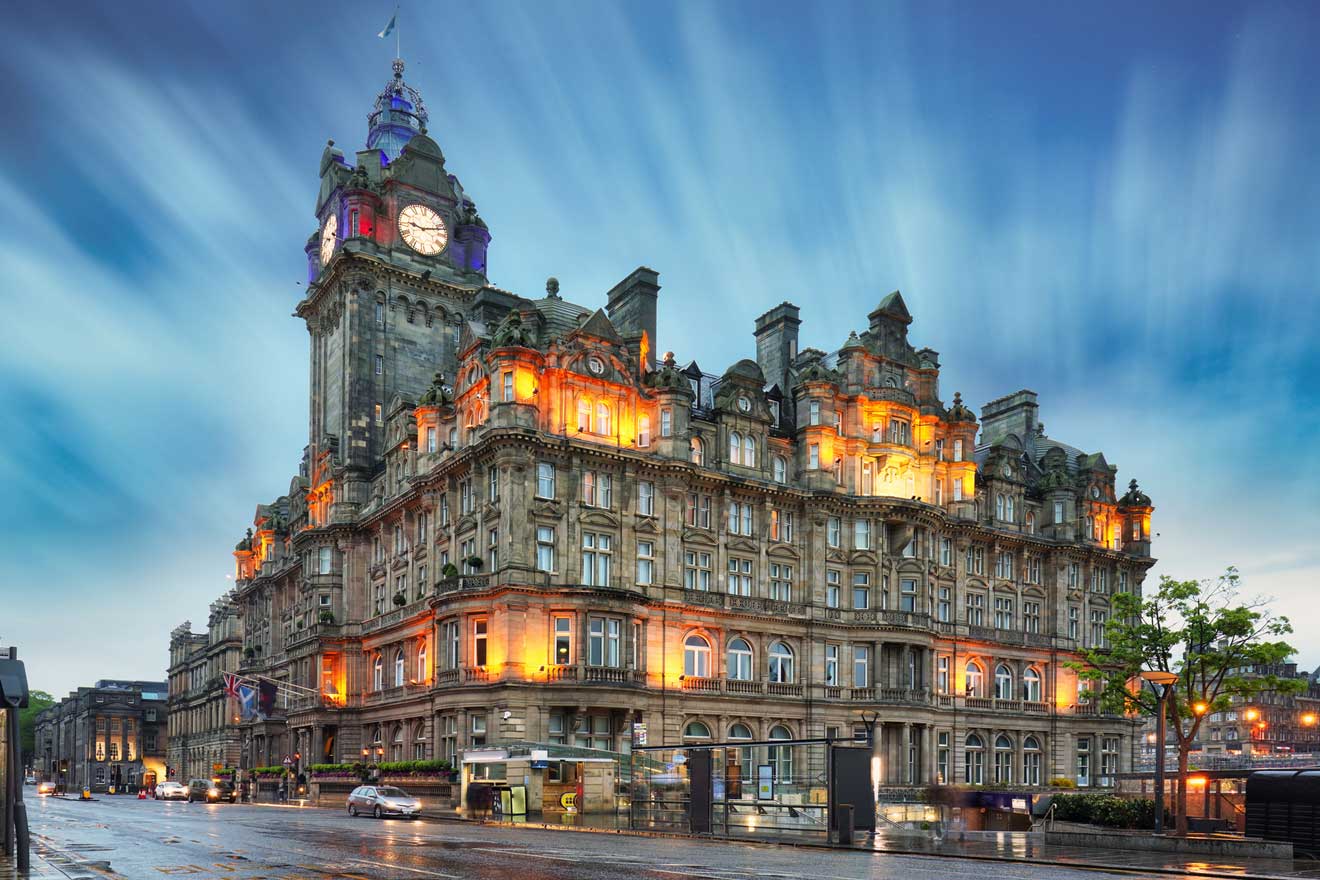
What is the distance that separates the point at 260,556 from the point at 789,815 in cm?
7776

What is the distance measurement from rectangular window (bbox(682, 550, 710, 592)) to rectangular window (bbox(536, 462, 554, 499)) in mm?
9021

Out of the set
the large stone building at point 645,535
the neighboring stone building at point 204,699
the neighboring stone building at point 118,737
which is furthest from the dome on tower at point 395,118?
the neighboring stone building at point 118,737

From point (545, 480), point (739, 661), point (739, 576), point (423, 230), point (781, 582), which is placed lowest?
point (739, 661)

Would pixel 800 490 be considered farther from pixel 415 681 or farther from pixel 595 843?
pixel 595 843

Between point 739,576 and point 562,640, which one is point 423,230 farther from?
point 562,640

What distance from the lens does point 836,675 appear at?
232 feet

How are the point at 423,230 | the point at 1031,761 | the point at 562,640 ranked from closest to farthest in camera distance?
the point at 562,640 → the point at 1031,761 → the point at 423,230

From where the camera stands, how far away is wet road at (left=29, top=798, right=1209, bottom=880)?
23703mm

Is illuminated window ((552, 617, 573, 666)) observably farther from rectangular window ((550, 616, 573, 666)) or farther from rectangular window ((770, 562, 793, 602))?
rectangular window ((770, 562, 793, 602))

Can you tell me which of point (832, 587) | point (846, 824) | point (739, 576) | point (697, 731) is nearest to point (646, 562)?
point (739, 576)

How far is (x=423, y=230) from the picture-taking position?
84062 millimetres

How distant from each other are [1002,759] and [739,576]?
2368cm

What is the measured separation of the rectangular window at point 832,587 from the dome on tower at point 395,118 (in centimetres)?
5250

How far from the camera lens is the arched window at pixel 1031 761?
79.6 meters
